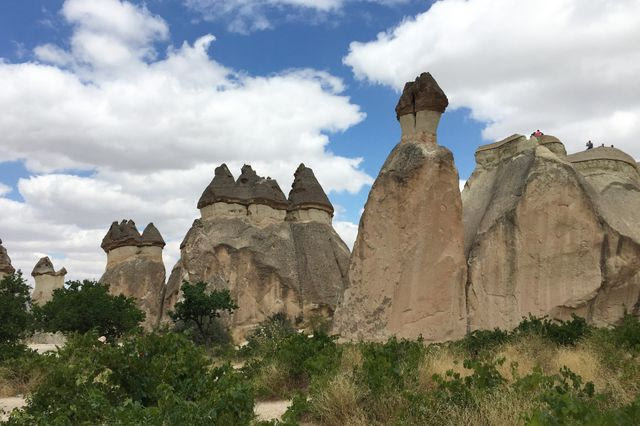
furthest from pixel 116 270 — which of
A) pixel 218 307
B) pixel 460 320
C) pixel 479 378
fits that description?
pixel 479 378

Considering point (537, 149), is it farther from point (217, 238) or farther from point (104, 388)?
point (217, 238)

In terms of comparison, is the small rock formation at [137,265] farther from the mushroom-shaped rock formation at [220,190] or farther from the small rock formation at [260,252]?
the mushroom-shaped rock formation at [220,190]

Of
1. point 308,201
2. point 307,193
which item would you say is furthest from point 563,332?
point 307,193

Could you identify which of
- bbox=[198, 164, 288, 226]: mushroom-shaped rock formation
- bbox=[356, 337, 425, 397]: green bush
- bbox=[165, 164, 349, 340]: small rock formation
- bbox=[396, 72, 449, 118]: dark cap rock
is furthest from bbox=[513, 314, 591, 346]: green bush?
bbox=[198, 164, 288, 226]: mushroom-shaped rock formation

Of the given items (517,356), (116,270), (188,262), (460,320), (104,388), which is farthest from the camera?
(116,270)

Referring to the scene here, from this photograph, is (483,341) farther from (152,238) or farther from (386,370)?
(152,238)

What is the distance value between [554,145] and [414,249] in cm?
596

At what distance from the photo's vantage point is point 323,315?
25.0 meters

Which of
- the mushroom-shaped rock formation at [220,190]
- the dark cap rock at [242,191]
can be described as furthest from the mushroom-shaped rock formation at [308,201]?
the mushroom-shaped rock formation at [220,190]

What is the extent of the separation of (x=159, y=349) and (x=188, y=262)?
1922cm

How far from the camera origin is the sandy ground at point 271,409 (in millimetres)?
6115

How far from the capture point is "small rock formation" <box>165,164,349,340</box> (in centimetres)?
2466

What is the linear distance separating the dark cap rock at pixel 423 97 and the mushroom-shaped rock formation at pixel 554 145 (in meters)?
3.77

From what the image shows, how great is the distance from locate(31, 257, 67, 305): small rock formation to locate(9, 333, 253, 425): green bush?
2829 cm
